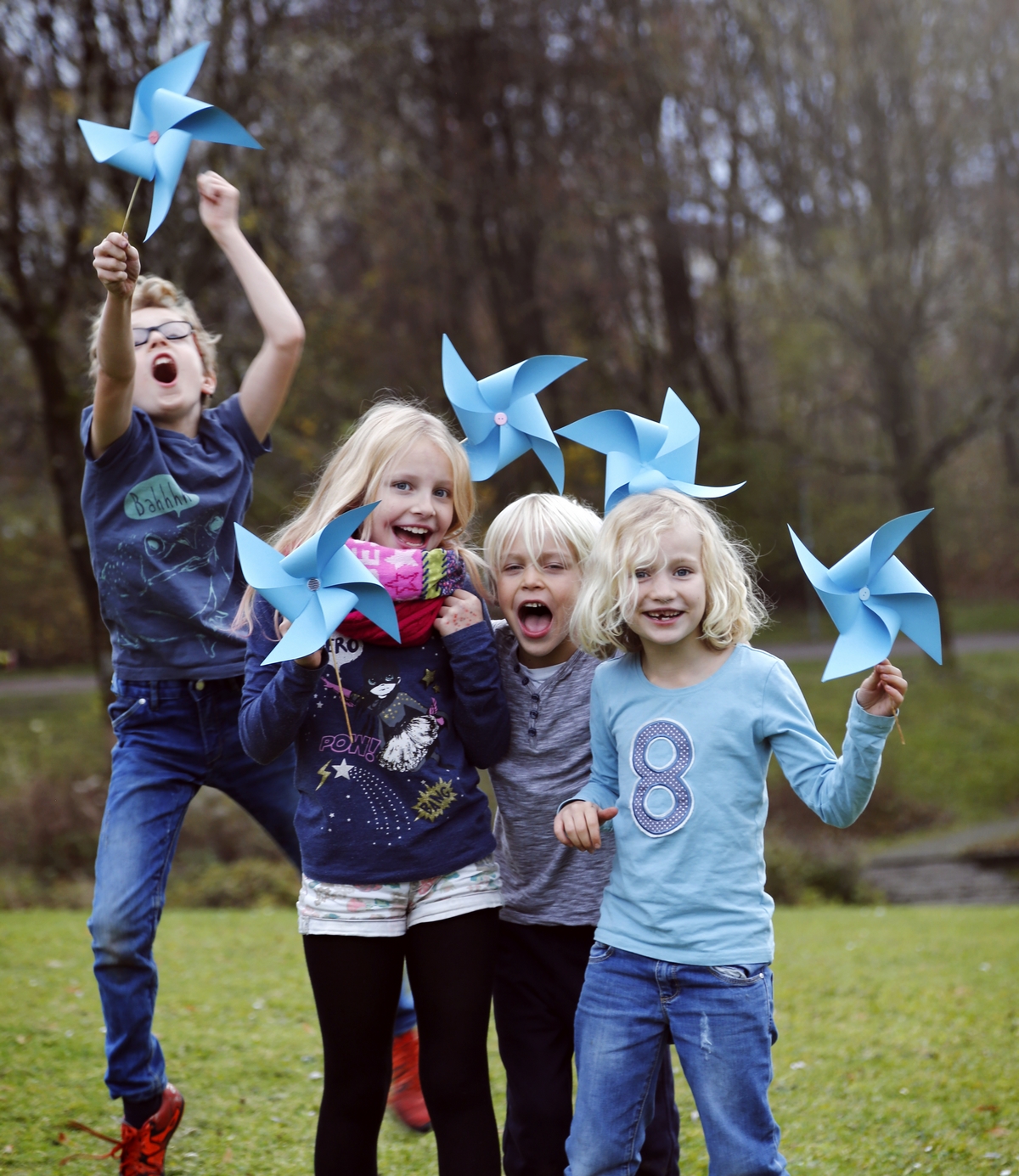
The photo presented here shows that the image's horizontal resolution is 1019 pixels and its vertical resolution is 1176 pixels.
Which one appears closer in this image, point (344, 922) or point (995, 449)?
point (344, 922)

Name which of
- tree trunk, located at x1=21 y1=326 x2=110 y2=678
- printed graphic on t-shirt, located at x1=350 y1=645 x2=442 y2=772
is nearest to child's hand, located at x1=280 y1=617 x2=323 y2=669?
printed graphic on t-shirt, located at x1=350 y1=645 x2=442 y2=772

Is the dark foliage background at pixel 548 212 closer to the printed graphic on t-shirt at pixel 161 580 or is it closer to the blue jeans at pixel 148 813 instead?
the printed graphic on t-shirt at pixel 161 580

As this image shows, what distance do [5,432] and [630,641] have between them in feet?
50.5

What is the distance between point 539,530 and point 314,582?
59 cm

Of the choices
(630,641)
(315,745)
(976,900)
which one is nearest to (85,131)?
(315,745)

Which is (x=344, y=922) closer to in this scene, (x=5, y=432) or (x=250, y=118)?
(x=250, y=118)

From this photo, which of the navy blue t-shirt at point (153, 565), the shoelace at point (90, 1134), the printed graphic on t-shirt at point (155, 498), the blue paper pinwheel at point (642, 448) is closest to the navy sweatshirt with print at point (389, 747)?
the blue paper pinwheel at point (642, 448)

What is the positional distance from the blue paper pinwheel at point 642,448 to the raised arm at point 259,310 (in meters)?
0.87

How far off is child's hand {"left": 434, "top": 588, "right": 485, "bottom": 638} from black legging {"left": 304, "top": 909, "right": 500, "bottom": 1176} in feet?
1.86

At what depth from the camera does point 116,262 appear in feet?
8.58

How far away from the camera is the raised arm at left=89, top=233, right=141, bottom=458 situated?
265 centimetres

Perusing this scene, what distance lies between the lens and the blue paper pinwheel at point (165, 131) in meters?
2.88

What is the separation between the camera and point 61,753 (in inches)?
463

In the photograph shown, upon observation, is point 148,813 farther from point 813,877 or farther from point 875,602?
point 813,877
